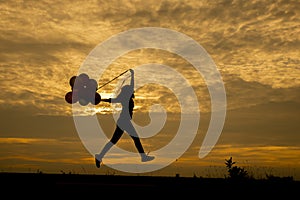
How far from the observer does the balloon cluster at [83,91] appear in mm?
16078

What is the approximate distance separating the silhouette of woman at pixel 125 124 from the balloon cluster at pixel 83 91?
1.36ft

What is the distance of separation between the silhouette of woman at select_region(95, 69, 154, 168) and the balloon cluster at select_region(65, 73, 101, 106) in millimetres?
416

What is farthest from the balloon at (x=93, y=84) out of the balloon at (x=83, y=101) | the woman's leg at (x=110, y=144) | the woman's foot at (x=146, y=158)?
the woman's foot at (x=146, y=158)

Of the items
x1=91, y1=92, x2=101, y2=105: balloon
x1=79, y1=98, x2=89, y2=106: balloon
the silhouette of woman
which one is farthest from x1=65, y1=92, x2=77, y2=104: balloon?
the silhouette of woman

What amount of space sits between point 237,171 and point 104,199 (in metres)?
10.0

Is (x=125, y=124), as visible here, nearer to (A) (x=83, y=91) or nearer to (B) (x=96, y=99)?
(B) (x=96, y=99)

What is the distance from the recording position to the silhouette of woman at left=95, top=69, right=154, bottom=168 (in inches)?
632

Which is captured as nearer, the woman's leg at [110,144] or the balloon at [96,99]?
the balloon at [96,99]

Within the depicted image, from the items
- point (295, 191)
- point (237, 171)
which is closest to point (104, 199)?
point (295, 191)

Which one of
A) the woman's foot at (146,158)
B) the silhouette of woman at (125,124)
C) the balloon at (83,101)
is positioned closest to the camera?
the balloon at (83,101)

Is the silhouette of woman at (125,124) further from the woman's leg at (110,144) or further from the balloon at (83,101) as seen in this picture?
the balloon at (83,101)

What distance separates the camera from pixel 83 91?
53.4 ft

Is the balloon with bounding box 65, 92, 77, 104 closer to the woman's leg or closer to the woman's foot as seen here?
the woman's leg

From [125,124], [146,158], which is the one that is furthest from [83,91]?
[146,158]
